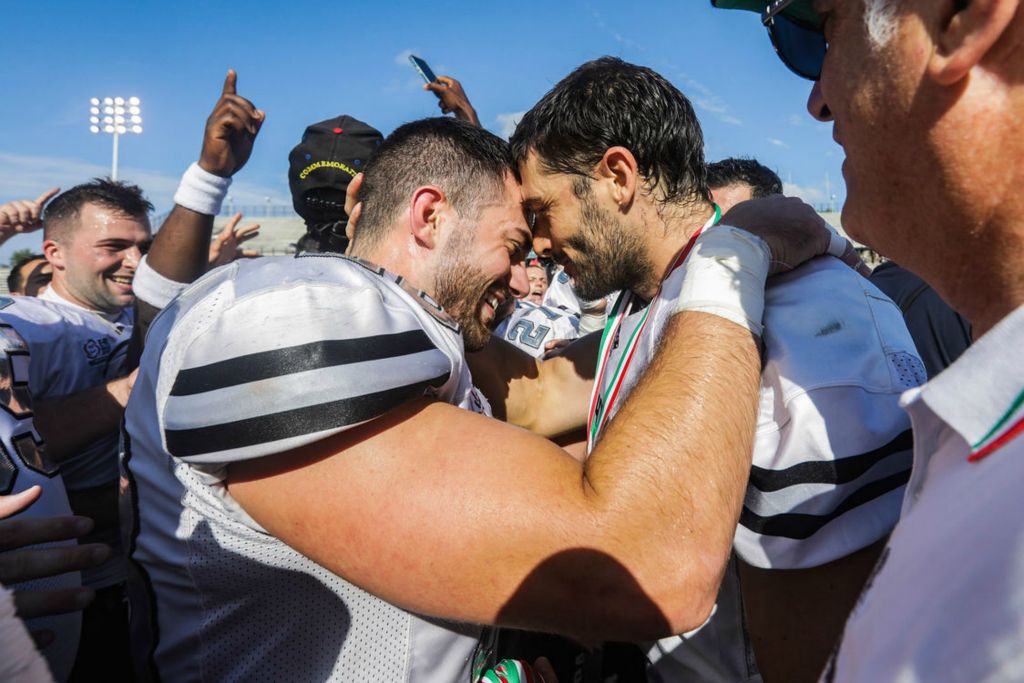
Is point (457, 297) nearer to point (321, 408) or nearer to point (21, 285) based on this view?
point (321, 408)

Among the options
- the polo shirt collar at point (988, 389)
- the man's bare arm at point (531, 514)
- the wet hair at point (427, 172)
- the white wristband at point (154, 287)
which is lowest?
the white wristband at point (154, 287)

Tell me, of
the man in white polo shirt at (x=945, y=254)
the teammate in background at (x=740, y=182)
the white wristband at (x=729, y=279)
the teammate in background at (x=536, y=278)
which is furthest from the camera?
the teammate in background at (x=536, y=278)

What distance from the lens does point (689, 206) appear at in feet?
8.74

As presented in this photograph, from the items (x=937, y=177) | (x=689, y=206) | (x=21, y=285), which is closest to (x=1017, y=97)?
(x=937, y=177)

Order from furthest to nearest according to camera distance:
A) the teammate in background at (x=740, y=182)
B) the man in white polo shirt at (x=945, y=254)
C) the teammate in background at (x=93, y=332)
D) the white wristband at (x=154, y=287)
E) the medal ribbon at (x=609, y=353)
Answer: the teammate in background at (x=740, y=182) < the white wristband at (x=154, y=287) < the teammate in background at (x=93, y=332) < the medal ribbon at (x=609, y=353) < the man in white polo shirt at (x=945, y=254)

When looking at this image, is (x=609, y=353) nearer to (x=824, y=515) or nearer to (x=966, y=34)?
(x=824, y=515)

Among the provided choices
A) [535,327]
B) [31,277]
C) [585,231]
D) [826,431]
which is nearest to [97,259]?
[31,277]

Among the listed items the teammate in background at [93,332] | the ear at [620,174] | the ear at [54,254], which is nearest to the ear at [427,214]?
the ear at [620,174]

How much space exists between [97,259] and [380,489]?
449 cm

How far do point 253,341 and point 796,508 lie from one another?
1.32 m

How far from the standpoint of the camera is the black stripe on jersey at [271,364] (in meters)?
A: 1.37

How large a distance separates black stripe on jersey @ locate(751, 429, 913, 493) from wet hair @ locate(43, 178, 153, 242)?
17.7 ft

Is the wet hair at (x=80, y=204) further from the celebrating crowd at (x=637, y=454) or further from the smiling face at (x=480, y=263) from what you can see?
the smiling face at (x=480, y=263)

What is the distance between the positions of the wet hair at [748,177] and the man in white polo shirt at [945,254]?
320 cm
